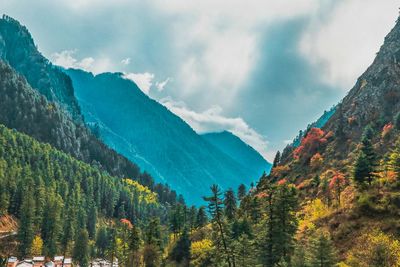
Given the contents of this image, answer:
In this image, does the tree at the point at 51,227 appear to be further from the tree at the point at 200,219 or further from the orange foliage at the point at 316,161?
the orange foliage at the point at 316,161

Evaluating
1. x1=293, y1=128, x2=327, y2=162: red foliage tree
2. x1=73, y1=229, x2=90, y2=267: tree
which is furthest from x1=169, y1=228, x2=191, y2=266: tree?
x1=293, y1=128, x2=327, y2=162: red foliage tree

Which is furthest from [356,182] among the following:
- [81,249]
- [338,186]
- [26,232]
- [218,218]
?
[26,232]

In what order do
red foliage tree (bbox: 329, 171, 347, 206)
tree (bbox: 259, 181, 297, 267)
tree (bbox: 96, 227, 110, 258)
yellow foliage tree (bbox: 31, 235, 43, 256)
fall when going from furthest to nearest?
tree (bbox: 96, 227, 110, 258)
yellow foliage tree (bbox: 31, 235, 43, 256)
red foliage tree (bbox: 329, 171, 347, 206)
tree (bbox: 259, 181, 297, 267)

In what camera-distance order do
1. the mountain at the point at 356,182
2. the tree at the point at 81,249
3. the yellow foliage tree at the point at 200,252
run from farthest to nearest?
the tree at the point at 81,249 < the yellow foliage tree at the point at 200,252 < the mountain at the point at 356,182

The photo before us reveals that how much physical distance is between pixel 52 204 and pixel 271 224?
121066 mm

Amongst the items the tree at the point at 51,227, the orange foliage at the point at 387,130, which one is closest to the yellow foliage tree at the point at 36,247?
the tree at the point at 51,227

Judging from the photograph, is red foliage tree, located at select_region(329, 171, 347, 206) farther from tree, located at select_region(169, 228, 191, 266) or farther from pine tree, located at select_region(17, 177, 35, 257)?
pine tree, located at select_region(17, 177, 35, 257)

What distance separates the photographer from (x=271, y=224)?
69688mm

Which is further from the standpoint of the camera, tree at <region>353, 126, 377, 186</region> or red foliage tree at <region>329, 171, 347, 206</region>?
red foliage tree at <region>329, 171, 347, 206</region>

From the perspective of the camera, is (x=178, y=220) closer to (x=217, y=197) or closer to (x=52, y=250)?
(x=52, y=250)

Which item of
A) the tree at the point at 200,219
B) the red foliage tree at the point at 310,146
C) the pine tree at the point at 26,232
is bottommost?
the pine tree at the point at 26,232

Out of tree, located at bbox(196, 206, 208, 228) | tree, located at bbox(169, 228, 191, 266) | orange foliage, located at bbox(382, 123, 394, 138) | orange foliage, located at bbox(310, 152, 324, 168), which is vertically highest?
orange foliage, located at bbox(382, 123, 394, 138)

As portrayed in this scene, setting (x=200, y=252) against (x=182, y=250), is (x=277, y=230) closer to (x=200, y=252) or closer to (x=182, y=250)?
(x=200, y=252)

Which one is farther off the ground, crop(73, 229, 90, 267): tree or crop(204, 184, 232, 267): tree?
crop(73, 229, 90, 267): tree
